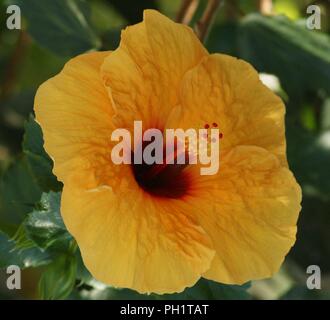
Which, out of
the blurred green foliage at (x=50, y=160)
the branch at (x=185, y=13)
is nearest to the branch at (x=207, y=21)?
the branch at (x=185, y=13)

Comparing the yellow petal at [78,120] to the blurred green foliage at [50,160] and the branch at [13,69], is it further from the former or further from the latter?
the branch at [13,69]

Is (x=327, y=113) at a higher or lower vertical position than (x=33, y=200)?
higher

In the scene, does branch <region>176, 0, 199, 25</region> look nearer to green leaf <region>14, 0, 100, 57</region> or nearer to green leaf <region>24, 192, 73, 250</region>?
green leaf <region>14, 0, 100, 57</region>

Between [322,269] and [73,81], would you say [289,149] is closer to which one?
[322,269]

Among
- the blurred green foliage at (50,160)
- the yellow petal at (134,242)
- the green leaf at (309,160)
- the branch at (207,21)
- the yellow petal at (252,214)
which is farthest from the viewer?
the green leaf at (309,160)
